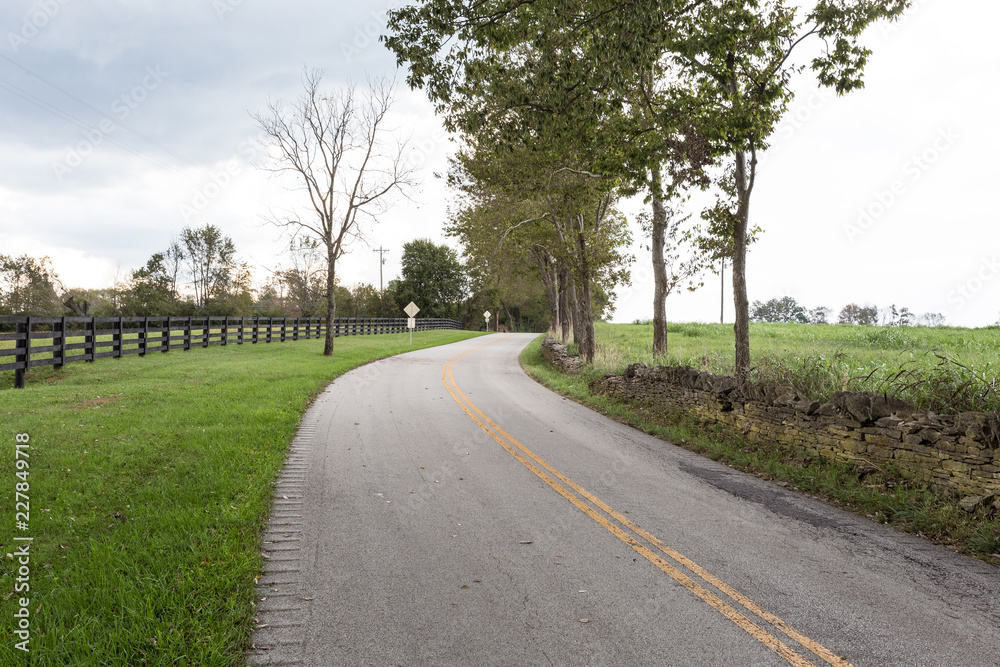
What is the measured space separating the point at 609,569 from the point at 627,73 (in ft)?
21.6

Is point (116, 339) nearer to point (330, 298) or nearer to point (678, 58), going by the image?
point (330, 298)

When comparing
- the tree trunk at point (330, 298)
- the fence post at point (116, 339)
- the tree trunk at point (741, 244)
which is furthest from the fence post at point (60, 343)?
the tree trunk at point (741, 244)

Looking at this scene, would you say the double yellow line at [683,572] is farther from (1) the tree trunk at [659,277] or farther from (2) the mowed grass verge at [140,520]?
(1) the tree trunk at [659,277]

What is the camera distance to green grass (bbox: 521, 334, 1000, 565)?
458 centimetres

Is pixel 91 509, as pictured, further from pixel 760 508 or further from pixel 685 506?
pixel 760 508

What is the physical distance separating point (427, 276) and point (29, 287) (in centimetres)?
4108

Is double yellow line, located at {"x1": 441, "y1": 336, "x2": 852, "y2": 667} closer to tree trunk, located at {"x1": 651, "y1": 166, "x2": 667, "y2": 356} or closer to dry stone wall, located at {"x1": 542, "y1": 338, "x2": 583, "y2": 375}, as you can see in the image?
tree trunk, located at {"x1": 651, "y1": 166, "x2": 667, "y2": 356}

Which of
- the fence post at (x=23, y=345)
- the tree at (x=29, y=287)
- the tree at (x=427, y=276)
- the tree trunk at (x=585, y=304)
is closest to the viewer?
the fence post at (x=23, y=345)

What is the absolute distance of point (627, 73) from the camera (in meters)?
7.53

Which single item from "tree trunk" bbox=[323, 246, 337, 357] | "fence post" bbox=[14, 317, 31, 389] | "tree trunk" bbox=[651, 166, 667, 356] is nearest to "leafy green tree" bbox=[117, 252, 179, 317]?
"tree trunk" bbox=[323, 246, 337, 357]

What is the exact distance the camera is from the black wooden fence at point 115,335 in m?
12.9

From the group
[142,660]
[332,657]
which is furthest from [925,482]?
[142,660]

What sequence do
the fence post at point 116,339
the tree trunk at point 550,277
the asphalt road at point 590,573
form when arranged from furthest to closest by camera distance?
the tree trunk at point 550,277 < the fence post at point 116,339 < the asphalt road at point 590,573

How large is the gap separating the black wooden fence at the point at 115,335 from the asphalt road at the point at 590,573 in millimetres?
10378
